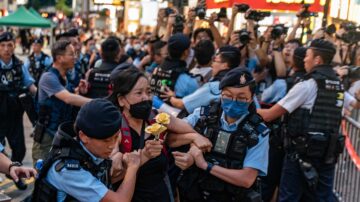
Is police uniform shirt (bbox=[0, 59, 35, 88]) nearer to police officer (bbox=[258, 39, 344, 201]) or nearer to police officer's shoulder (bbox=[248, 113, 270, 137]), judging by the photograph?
police officer (bbox=[258, 39, 344, 201])

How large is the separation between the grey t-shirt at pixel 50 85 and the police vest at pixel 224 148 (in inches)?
89.0

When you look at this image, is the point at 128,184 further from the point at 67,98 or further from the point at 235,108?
the point at 67,98

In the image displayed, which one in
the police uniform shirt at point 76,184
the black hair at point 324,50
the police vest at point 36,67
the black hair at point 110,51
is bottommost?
the police vest at point 36,67

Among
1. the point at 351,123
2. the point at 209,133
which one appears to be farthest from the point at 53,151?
the point at 351,123

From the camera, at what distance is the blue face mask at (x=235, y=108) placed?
3562mm

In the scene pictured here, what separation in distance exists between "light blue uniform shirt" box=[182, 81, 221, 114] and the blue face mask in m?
1.13

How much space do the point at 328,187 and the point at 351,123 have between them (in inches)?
38.6

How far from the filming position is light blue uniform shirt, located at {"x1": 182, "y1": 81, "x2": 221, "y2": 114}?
188 inches

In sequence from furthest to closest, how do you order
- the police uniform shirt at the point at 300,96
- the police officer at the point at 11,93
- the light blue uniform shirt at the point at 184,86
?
1. the police officer at the point at 11,93
2. the light blue uniform shirt at the point at 184,86
3. the police uniform shirt at the point at 300,96

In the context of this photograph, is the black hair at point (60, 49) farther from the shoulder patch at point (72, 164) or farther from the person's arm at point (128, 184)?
the shoulder patch at point (72, 164)

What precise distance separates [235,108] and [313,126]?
67.7 inches

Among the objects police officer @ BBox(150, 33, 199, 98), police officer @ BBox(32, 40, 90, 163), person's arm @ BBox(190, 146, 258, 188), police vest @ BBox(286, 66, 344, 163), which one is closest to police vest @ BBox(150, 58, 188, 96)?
police officer @ BBox(150, 33, 199, 98)

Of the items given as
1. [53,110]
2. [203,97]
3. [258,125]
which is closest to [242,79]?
[258,125]

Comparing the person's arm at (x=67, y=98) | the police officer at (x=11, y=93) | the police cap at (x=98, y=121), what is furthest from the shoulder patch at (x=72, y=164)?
the police officer at (x=11, y=93)
